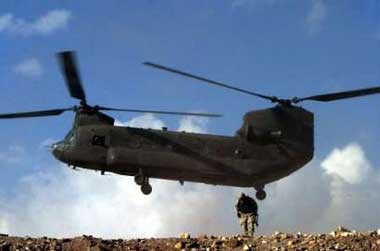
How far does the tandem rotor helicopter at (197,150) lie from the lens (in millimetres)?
27500

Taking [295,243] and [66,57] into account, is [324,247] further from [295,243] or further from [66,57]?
[66,57]

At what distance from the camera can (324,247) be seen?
1662 centimetres

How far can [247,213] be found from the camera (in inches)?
895

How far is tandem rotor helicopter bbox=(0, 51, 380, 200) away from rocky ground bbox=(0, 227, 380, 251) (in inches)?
364

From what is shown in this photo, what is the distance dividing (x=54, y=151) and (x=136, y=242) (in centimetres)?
1126

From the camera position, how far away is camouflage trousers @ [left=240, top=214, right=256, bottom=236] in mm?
22516

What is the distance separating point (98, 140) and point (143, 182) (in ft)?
8.21

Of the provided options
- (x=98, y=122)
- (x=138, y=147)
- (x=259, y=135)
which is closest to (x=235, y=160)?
(x=259, y=135)

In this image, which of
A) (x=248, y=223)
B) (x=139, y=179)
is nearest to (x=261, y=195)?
(x=139, y=179)

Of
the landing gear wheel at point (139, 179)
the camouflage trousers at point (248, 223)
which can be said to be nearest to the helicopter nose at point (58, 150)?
the landing gear wheel at point (139, 179)

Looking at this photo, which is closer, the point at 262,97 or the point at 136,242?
the point at 136,242

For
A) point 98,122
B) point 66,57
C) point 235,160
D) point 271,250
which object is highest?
point 66,57

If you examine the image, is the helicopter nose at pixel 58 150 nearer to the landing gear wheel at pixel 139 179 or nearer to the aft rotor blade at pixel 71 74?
the aft rotor blade at pixel 71 74

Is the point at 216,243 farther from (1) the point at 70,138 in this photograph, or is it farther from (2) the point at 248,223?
(1) the point at 70,138
